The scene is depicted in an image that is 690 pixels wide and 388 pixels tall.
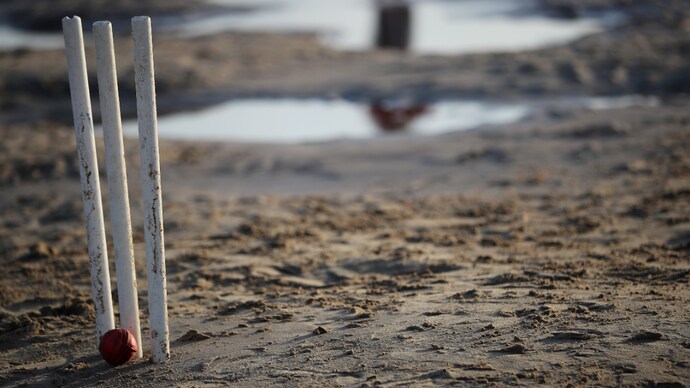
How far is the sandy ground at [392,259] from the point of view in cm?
404

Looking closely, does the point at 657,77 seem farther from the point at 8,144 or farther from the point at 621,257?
the point at 8,144

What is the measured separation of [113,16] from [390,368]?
73.6ft

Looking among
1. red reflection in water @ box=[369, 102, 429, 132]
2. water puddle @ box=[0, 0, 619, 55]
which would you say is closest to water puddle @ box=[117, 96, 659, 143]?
red reflection in water @ box=[369, 102, 429, 132]

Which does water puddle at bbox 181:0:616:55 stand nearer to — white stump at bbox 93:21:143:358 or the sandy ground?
the sandy ground

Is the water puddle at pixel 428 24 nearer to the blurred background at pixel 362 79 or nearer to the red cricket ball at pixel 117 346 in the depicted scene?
the blurred background at pixel 362 79

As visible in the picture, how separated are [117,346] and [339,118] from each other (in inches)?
353

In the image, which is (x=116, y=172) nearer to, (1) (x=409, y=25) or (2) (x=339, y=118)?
(2) (x=339, y=118)

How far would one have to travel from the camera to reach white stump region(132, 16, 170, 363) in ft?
12.6

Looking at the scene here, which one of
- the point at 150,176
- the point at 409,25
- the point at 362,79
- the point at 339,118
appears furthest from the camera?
the point at 409,25

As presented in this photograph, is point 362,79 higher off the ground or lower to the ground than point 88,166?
higher

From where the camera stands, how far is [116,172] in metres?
4.05

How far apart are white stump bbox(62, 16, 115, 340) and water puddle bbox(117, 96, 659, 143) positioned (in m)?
7.19

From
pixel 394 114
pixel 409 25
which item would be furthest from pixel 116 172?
pixel 409 25

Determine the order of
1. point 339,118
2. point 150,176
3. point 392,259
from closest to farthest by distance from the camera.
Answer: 1. point 150,176
2. point 392,259
3. point 339,118
